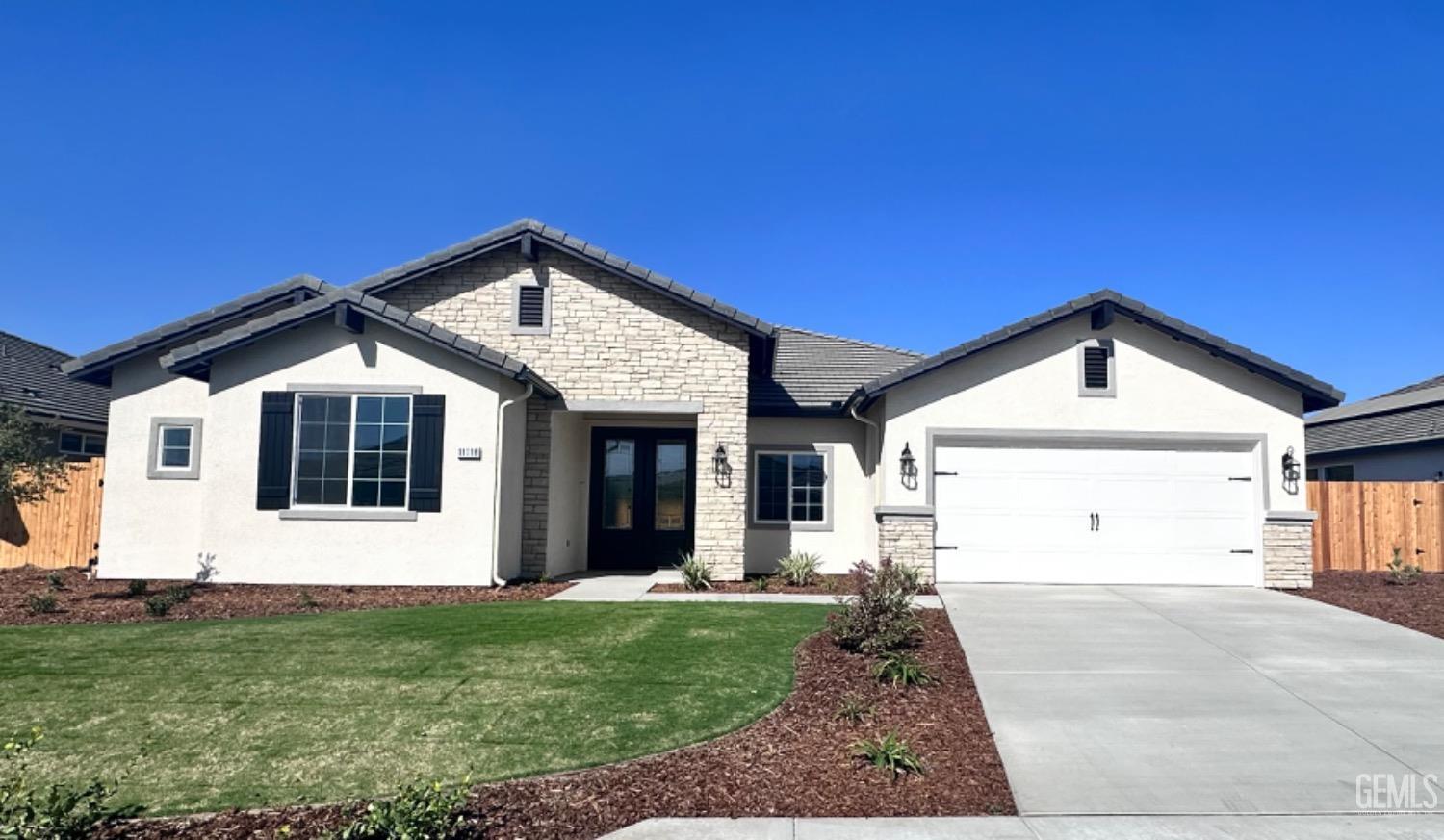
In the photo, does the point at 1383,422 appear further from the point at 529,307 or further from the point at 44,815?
the point at 44,815

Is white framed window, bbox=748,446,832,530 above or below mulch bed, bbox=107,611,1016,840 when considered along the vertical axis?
above

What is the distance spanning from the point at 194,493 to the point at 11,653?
225 inches

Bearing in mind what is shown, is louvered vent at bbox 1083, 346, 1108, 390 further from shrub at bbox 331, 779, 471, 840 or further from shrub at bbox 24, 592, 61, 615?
shrub at bbox 24, 592, 61, 615

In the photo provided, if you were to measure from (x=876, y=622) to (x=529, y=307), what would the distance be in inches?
316

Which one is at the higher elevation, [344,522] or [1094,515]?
[1094,515]

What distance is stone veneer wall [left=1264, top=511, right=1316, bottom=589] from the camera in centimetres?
1213

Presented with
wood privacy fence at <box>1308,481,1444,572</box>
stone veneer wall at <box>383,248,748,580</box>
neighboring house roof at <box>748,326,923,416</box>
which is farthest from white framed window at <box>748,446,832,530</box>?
wood privacy fence at <box>1308,481,1444,572</box>

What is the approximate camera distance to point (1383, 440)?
19656 mm

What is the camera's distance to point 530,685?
654cm

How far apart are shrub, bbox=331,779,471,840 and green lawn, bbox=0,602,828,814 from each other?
88 centimetres

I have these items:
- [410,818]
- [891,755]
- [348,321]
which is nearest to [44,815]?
[410,818]

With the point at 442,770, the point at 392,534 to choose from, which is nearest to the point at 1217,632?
the point at 442,770

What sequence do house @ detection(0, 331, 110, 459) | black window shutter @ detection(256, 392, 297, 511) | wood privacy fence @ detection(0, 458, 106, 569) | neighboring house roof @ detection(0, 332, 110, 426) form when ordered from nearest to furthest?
1. black window shutter @ detection(256, 392, 297, 511)
2. wood privacy fence @ detection(0, 458, 106, 569)
3. house @ detection(0, 331, 110, 459)
4. neighboring house roof @ detection(0, 332, 110, 426)

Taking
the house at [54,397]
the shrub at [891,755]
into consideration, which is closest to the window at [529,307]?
the shrub at [891,755]
